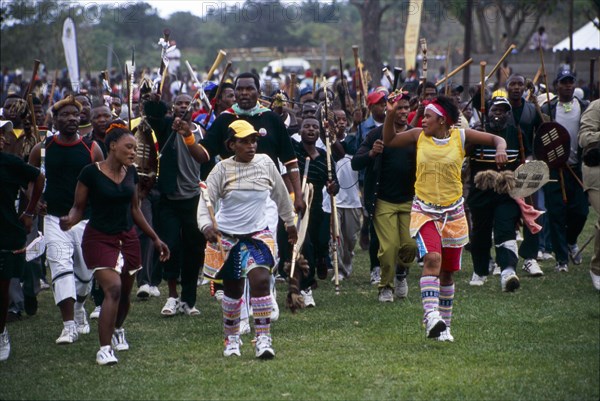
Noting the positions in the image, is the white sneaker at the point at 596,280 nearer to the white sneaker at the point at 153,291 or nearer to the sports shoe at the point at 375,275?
the sports shoe at the point at 375,275

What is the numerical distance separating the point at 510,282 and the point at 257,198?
3746mm

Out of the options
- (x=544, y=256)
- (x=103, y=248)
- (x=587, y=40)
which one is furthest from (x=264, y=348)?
(x=587, y=40)

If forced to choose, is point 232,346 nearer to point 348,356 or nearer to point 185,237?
point 348,356

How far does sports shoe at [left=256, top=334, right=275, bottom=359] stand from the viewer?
335 inches

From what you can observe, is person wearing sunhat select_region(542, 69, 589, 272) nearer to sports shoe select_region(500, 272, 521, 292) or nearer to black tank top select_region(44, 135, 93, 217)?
sports shoe select_region(500, 272, 521, 292)

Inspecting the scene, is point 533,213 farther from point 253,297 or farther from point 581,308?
point 253,297

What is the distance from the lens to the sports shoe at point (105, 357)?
8500mm

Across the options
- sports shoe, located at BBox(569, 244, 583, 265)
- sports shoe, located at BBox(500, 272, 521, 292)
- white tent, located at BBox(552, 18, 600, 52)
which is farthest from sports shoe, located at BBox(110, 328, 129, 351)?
white tent, located at BBox(552, 18, 600, 52)

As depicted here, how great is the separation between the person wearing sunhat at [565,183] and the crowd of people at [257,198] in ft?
0.07

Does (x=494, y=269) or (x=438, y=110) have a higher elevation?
(x=438, y=110)

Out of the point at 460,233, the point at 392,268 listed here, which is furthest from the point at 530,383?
the point at 392,268

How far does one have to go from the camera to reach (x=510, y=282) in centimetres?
1114

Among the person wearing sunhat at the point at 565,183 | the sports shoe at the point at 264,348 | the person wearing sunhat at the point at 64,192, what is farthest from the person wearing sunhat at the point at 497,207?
the person wearing sunhat at the point at 64,192

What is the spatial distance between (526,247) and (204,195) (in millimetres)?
5514
